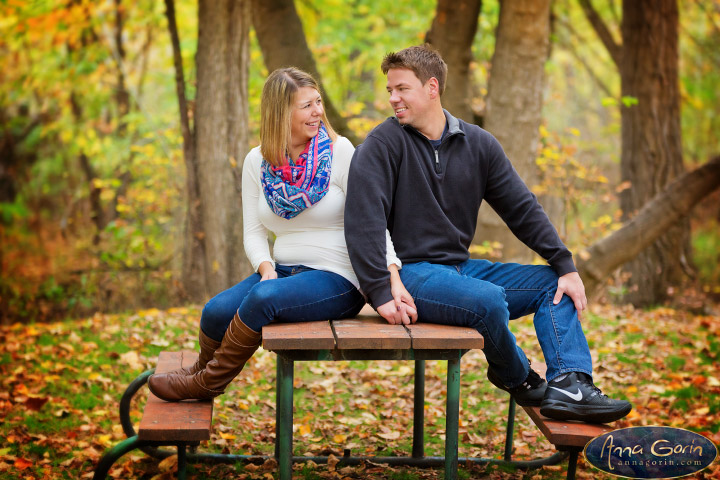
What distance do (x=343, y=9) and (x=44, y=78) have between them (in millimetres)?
4621

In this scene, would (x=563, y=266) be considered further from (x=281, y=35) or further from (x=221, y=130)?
(x=221, y=130)

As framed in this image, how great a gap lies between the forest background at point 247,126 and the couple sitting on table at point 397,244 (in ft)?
11.3

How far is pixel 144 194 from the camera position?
10.5 m

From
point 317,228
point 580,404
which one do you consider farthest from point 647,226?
point 317,228

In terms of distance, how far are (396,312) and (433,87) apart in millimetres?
1135

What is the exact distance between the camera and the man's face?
3551 mm

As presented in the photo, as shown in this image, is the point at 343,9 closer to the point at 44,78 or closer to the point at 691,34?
the point at 44,78

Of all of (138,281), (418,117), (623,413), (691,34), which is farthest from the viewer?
(691,34)

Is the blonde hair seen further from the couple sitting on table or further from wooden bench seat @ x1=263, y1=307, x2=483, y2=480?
wooden bench seat @ x1=263, y1=307, x2=483, y2=480

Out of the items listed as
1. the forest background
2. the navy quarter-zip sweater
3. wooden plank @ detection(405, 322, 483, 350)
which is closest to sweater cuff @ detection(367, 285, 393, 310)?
the navy quarter-zip sweater

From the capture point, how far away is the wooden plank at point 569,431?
2.98m

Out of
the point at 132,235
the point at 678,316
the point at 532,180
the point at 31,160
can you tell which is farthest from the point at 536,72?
the point at 31,160

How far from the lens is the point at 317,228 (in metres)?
3.57

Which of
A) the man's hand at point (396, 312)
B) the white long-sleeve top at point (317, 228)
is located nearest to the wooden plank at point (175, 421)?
the white long-sleeve top at point (317, 228)
